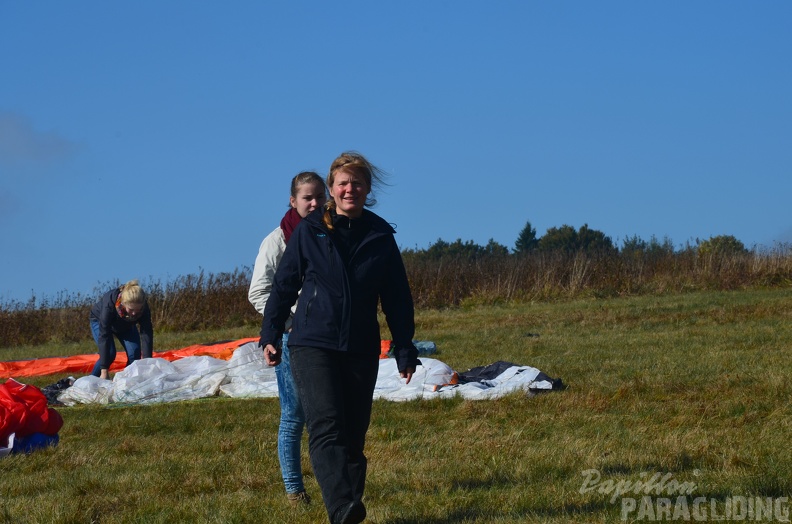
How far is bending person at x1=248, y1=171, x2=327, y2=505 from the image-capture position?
16.7 ft

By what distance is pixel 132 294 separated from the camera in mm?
10977

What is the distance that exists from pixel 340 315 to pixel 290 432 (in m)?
0.99

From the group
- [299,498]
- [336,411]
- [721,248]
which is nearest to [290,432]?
[299,498]

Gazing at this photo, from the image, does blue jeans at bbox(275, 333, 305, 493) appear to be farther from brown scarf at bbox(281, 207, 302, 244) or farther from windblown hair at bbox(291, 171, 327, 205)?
windblown hair at bbox(291, 171, 327, 205)

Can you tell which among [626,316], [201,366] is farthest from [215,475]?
[626,316]

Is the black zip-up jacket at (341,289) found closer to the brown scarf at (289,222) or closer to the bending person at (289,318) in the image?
the bending person at (289,318)

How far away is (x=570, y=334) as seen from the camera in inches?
578

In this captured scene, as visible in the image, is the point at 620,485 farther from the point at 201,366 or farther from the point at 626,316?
the point at 626,316

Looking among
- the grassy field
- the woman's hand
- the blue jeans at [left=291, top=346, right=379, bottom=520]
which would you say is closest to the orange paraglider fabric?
the grassy field

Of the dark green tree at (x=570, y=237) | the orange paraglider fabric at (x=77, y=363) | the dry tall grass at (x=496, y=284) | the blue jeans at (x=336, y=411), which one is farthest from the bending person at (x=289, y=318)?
the dark green tree at (x=570, y=237)

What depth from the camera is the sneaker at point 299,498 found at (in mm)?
5091

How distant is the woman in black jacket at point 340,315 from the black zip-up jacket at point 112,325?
23.9 feet

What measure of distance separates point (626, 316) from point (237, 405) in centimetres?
934

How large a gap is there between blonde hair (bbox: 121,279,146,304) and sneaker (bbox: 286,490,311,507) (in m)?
6.35
